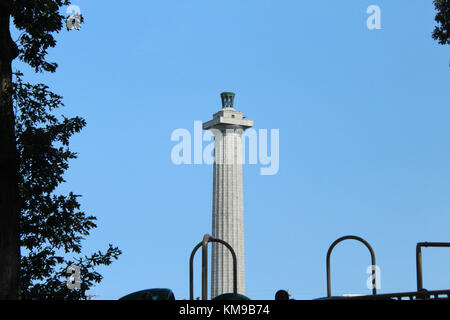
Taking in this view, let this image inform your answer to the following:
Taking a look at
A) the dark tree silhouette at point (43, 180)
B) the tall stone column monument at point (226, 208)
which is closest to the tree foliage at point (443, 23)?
the dark tree silhouette at point (43, 180)

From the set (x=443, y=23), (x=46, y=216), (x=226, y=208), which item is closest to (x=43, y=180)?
(x=46, y=216)

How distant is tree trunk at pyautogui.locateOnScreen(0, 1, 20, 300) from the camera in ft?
48.3

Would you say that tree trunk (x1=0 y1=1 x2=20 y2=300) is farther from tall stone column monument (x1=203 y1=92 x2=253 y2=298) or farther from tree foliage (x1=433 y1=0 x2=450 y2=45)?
tall stone column monument (x1=203 y1=92 x2=253 y2=298)

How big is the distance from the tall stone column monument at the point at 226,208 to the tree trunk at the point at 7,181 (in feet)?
201

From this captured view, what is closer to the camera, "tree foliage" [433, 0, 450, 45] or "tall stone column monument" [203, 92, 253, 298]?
"tree foliage" [433, 0, 450, 45]

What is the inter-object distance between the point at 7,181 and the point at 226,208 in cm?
6257

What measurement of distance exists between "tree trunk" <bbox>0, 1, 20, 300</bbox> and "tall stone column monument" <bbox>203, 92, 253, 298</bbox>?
61.2 meters

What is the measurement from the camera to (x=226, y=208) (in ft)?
254

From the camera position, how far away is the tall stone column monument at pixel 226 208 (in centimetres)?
7719

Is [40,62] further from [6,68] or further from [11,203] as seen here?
[11,203]

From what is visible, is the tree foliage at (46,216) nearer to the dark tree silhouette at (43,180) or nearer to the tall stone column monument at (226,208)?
the dark tree silhouette at (43,180)

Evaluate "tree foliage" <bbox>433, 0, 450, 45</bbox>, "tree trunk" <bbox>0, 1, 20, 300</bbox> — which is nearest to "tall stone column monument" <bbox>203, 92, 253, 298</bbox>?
"tree foliage" <bbox>433, 0, 450, 45</bbox>

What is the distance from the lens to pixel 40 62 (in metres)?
19.4
